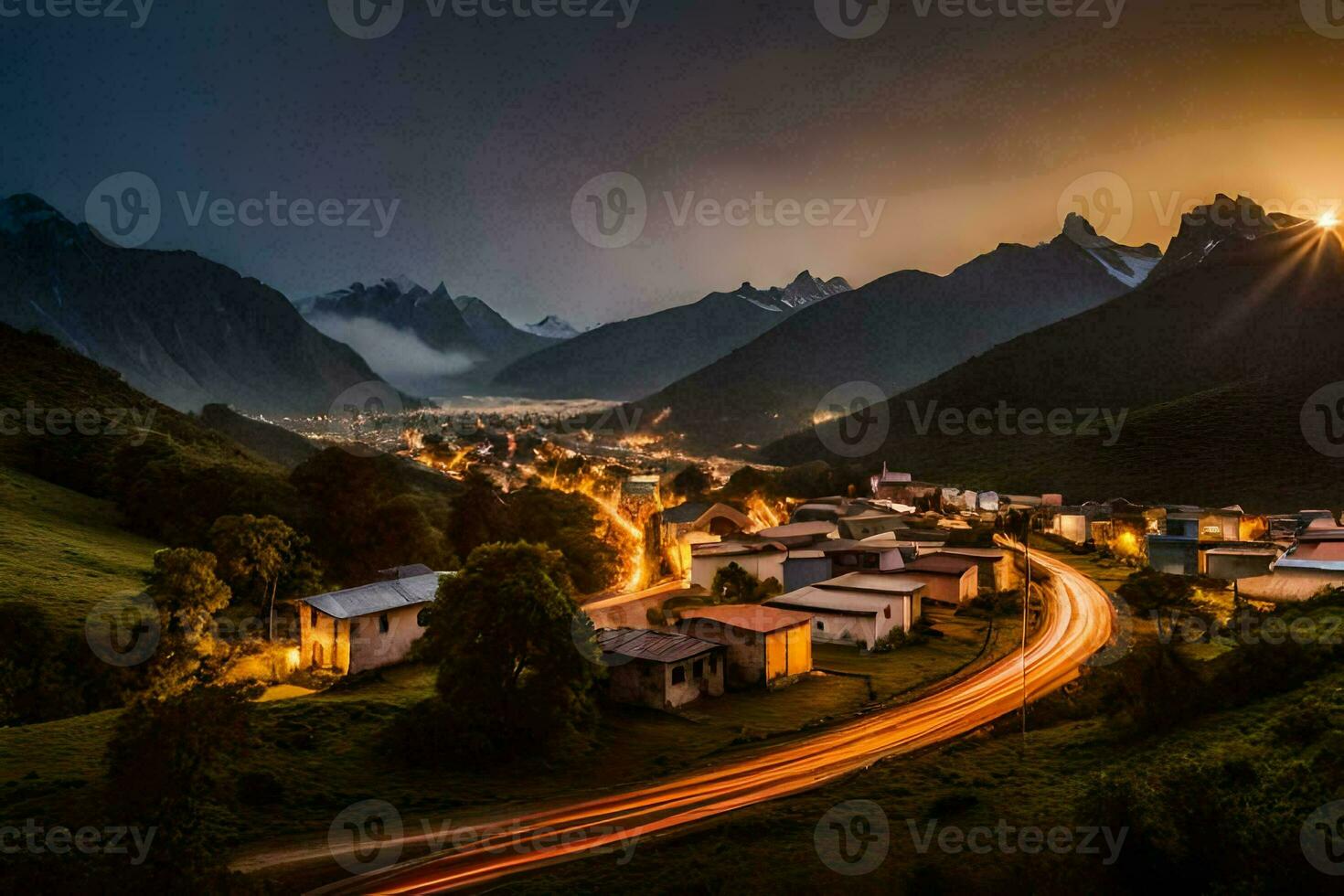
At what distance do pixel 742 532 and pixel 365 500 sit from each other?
23.0 metres

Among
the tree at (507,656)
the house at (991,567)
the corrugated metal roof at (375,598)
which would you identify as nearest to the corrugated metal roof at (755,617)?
the tree at (507,656)

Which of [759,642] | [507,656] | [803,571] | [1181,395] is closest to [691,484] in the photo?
[803,571]

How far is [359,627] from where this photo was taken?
30.0 meters

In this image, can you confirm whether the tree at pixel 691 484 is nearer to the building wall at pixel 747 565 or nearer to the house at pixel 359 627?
the building wall at pixel 747 565

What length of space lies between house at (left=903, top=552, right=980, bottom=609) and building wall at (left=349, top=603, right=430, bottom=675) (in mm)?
23791

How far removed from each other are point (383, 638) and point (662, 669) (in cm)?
1146

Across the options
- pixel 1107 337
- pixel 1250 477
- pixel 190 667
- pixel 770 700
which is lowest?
pixel 770 700

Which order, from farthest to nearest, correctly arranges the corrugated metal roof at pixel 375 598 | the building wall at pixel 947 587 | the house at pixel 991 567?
1. the house at pixel 991 567
2. the building wall at pixel 947 587
3. the corrugated metal roof at pixel 375 598

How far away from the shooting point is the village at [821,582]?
28.2 metres


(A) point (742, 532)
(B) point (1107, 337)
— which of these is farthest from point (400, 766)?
(B) point (1107, 337)

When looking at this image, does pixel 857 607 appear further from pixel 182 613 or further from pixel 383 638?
pixel 182 613

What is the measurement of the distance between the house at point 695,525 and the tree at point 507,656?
28796 millimetres

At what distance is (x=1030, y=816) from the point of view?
53.2ft

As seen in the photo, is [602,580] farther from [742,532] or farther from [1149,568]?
[1149,568]
